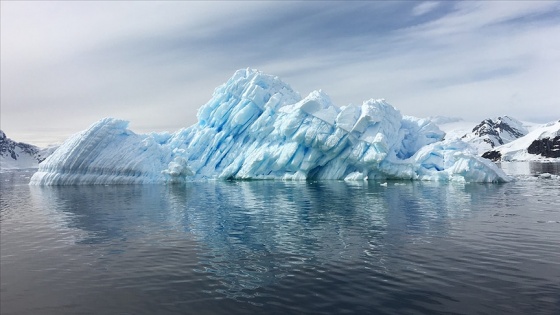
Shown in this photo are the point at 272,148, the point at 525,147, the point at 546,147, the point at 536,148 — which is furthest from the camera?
the point at 525,147

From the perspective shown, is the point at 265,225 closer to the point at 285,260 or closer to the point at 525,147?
the point at 285,260

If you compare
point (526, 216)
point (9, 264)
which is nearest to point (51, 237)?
point (9, 264)

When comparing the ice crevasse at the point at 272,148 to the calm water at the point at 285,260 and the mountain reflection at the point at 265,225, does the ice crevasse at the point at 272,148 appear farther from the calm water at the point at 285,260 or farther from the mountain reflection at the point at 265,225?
the calm water at the point at 285,260

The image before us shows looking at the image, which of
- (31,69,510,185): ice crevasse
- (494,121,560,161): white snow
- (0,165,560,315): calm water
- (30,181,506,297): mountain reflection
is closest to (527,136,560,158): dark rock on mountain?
(494,121,560,161): white snow

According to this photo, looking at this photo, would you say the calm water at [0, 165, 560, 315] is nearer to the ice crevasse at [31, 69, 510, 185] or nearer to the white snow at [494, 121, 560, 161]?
the ice crevasse at [31, 69, 510, 185]

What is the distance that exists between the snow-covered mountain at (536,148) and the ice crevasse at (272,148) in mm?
100243

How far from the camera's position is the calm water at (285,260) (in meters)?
9.64

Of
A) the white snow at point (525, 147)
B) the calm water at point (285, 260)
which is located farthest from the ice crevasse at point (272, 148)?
the white snow at point (525, 147)

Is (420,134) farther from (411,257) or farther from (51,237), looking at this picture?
(51,237)

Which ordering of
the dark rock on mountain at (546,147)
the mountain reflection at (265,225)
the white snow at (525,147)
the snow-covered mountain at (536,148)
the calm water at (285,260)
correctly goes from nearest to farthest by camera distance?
the calm water at (285,260)
the mountain reflection at (265,225)
the dark rock on mountain at (546,147)
the snow-covered mountain at (536,148)
the white snow at (525,147)

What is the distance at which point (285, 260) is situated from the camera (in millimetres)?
13438

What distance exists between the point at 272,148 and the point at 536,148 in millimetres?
122027

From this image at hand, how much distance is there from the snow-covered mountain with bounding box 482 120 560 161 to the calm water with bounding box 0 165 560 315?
127 meters

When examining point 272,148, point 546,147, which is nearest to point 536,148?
point 546,147
